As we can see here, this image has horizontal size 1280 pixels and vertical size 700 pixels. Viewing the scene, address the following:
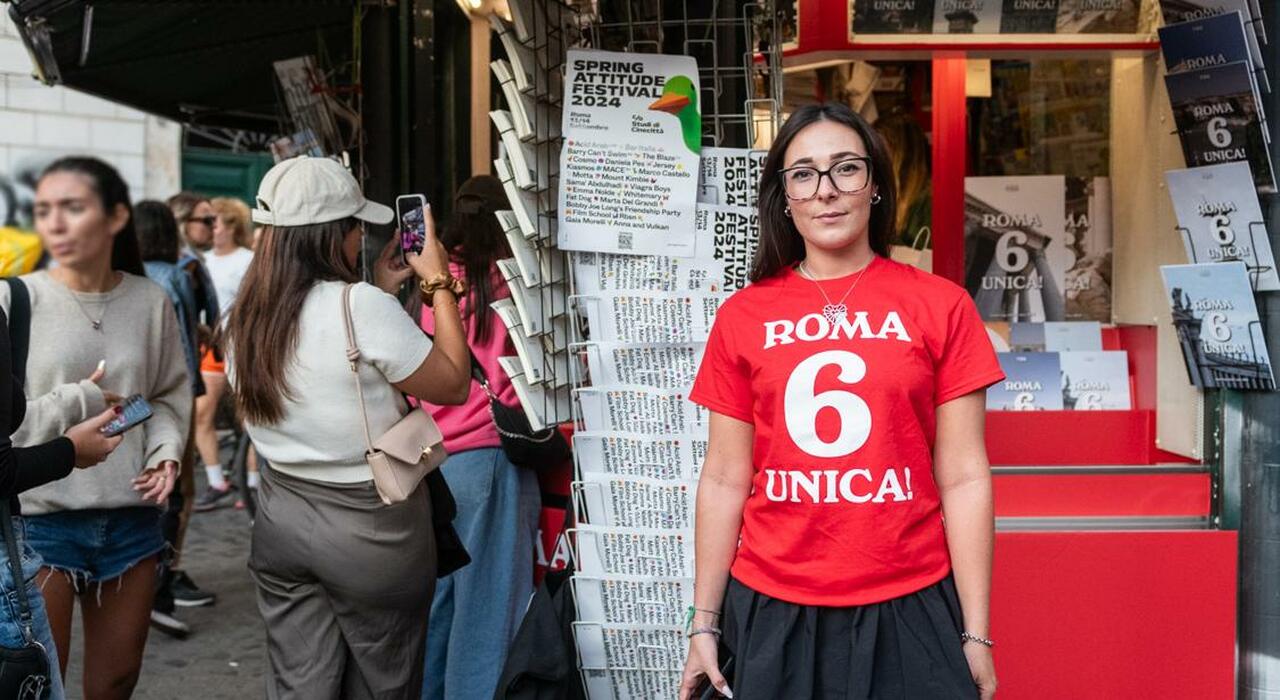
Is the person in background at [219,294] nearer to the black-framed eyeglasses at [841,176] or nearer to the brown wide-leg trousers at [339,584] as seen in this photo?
the brown wide-leg trousers at [339,584]

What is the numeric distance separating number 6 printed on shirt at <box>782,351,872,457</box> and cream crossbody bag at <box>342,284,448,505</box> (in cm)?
108

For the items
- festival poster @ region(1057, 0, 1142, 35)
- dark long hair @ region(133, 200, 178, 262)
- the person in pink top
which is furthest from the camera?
dark long hair @ region(133, 200, 178, 262)

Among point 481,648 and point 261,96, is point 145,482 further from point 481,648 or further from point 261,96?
point 261,96

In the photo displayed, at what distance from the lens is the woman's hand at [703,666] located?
8.29 ft

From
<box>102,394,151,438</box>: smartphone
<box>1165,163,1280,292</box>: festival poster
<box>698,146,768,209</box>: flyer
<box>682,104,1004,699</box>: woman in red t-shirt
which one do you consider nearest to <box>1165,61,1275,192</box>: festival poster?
<box>1165,163,1280,292</box>: festival poster

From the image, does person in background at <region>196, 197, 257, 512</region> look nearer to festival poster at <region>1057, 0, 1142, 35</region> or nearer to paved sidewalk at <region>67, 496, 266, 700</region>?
paved sidewalk at <region>67, 496, 266, 700</region>

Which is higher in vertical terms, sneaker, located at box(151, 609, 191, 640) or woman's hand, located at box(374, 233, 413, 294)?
woman's hand, located at box(374, 233, 413, 294)

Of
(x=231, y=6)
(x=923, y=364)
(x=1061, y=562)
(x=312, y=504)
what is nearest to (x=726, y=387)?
(x=923, y=364)

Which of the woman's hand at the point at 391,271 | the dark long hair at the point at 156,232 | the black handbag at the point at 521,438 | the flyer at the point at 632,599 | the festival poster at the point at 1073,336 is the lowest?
the flyer at the point at 632,599

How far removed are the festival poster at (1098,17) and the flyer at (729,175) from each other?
1.86 metres

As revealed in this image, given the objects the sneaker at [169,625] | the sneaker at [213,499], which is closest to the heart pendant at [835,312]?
the sneaker at [169,625]

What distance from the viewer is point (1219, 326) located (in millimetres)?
3740

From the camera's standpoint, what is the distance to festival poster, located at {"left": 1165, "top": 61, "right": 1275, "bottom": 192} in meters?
3.56

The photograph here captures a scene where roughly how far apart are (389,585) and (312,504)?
0.26 meters
